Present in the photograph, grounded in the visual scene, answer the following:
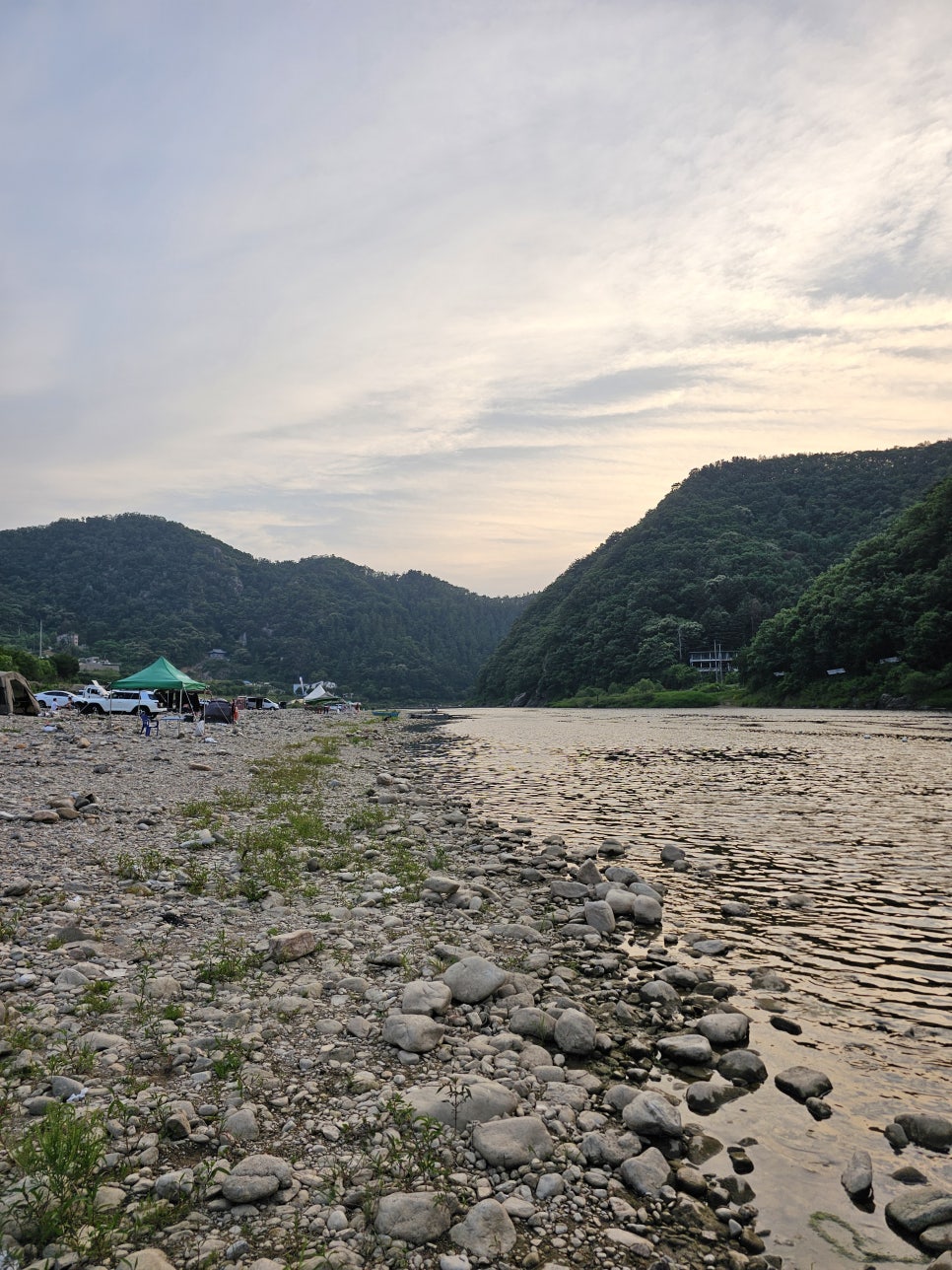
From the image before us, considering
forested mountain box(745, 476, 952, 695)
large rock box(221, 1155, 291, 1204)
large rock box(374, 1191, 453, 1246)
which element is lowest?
large rock box(374, 1191, 453, 1246)

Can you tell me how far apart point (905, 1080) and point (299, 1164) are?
5301mm

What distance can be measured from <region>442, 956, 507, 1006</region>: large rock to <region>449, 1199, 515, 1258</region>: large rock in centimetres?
312

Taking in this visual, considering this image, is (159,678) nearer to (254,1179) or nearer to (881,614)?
(254,1179)

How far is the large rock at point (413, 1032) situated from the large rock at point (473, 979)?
811 mm

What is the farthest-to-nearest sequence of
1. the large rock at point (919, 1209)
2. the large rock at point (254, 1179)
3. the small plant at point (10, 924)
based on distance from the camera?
the small plant at point (10, 924), the large rock at point (919, 1209), the large rock at point (254, 1179)

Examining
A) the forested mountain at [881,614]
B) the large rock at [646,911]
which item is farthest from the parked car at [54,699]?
the forested mountain at [881,614]

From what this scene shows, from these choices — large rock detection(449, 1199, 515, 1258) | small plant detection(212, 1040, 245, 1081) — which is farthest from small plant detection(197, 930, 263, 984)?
large rock detection(449, 1199, 515, 1258)

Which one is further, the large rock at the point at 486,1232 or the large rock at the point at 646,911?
the large rock at the point at 646,911

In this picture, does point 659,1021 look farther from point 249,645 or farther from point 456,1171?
point 249,645

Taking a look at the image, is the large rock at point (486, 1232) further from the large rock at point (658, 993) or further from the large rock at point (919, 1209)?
the large rock at point (658, 993)

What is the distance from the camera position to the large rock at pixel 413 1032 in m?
6.42

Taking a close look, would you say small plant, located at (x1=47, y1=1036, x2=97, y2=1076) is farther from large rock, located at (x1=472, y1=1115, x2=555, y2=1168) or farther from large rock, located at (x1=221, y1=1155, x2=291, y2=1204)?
large rock, located at (x1=472, y1=1115, x2=555, y2=1168)

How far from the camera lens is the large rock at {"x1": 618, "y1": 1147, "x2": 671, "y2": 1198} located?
4848 mm

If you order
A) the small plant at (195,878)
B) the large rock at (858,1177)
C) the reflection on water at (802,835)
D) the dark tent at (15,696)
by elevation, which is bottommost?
the reflection on water at (802,835)
